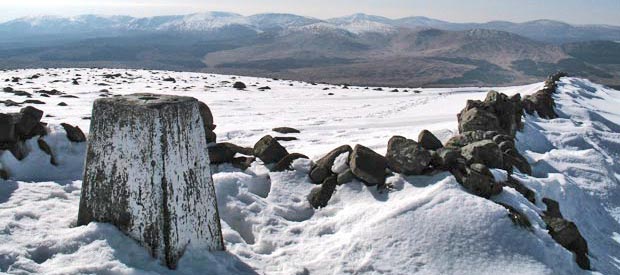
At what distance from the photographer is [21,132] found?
6.68 metres

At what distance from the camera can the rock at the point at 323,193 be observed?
634 centimetres

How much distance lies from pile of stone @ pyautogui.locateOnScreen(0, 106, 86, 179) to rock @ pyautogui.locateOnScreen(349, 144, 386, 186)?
433 centimetres

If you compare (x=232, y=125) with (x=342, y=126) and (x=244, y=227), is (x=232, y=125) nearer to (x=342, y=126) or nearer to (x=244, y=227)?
(x=342, y=126)

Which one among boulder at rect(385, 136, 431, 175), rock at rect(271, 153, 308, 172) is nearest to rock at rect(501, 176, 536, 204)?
boulder at rect(385, 136, 431, 175)

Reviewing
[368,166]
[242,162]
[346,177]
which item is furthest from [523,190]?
[242,162]

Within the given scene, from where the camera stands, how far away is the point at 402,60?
629 feet

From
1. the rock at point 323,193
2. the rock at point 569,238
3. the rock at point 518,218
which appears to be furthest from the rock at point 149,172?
the rock at point 569,238

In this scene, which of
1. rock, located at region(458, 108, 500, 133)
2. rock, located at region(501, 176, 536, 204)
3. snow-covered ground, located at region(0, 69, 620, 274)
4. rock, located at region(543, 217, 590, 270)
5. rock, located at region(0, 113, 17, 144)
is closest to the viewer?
snow-covered ground, located at region(0, 69, 620, 274)

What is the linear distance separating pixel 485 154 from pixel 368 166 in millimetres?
2143

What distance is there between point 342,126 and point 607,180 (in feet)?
20.8

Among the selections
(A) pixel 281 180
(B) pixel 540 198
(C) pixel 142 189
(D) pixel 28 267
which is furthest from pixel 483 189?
(D) pixel 28 267

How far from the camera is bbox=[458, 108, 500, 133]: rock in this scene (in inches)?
392

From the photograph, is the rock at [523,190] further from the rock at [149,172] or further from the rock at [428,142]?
the rock at [149,172]

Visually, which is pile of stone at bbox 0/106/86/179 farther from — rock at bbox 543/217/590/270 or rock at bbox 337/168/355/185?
rock at bbox 543/217/590/270
